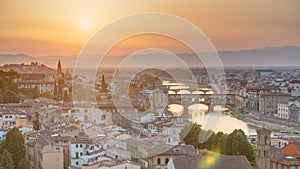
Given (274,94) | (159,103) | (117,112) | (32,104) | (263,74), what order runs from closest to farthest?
(32,104)
(117,112)
(159,103)
(274,94)
(263,74)

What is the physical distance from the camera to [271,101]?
11.8 m

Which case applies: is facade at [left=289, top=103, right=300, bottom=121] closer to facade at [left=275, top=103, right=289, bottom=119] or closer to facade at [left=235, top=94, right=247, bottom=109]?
facade at [left=275, top=103, right=289, bottom=119]

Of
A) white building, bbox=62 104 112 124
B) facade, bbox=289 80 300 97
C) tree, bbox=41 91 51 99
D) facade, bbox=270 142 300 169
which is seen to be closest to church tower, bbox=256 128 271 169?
facade, bbox=270 142 300 169

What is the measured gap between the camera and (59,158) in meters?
4.04

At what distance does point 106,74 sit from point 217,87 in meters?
4.43

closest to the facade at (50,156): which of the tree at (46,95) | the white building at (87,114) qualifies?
the white building at (87,114)

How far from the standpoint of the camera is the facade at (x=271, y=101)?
1152 centimetres

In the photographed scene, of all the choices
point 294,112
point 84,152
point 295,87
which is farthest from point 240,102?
point 84,152

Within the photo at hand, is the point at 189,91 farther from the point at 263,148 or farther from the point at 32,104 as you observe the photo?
the point at 263,148

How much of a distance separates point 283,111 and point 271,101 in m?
1.22

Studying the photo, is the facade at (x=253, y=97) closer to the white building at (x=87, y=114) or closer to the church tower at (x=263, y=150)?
the white building at (x=87, y=114)

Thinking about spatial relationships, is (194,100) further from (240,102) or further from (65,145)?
(65,145)

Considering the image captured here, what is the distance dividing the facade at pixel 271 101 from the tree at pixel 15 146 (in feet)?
26.5

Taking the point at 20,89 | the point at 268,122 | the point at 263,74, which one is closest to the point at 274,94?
the point at 268,122
